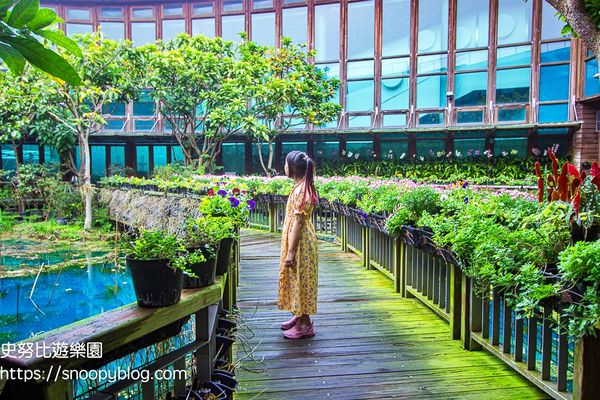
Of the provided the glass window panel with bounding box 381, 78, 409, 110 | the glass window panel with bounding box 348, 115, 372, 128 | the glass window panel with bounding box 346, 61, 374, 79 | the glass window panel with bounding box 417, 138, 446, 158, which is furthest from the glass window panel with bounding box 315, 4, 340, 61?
the glass window panel with bounding box 417, 138, 446, 158

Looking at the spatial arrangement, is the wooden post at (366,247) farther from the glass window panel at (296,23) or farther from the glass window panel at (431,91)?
the glass window panel at (296,23)

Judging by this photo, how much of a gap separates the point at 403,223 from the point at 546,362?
2.13m

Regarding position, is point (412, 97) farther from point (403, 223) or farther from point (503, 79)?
point (403, 223)

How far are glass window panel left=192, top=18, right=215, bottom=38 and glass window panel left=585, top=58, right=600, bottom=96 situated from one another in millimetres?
14149

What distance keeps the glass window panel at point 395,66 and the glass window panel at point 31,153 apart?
14528mm

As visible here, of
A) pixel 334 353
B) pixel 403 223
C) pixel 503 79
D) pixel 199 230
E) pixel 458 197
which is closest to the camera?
pixel 199 230

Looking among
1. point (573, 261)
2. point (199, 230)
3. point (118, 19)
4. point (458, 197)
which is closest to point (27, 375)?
point (199, 230)

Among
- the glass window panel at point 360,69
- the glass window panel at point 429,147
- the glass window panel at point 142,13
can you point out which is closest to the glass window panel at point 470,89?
the glass window panel at point 429,147

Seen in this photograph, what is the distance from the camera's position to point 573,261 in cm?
209

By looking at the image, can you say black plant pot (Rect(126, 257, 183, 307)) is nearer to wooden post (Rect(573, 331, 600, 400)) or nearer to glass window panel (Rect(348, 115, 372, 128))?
wooden post (Rect(573, 331, 600, 400))

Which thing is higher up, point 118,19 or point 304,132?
point 118,19

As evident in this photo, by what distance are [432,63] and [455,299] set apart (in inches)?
638

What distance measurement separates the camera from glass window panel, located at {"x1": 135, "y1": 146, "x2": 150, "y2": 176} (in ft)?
69.8

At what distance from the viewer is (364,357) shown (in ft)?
11.7
